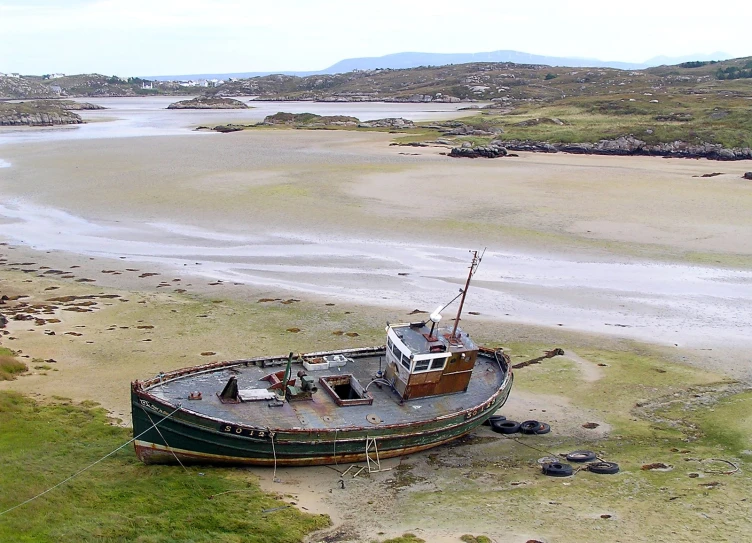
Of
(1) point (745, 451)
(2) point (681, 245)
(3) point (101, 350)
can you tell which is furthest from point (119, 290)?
(2) point (681, 245)

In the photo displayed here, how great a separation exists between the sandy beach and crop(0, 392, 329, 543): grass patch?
1064 mm

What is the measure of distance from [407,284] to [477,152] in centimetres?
4310

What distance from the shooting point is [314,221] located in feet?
151

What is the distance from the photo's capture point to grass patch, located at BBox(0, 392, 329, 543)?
14.7m

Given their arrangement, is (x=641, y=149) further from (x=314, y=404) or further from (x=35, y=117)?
(x=35, y=117)

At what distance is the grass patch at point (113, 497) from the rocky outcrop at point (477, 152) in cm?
5887

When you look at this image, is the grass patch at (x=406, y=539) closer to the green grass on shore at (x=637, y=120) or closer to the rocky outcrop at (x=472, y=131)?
the green grass on shore at (x=637, y=120)

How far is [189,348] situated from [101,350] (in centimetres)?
297

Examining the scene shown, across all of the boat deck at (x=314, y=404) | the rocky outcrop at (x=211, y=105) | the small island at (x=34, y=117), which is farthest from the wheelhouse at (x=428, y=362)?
the rocky outcrop at (x=211, y=105)

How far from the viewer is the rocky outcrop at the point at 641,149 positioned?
72938mm

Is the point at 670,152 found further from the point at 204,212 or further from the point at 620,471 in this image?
the point at 620,471

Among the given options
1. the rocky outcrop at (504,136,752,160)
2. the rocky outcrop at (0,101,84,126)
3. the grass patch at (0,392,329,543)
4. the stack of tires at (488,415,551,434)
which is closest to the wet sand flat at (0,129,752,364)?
the rocky outcrop at (504,136,752,160)

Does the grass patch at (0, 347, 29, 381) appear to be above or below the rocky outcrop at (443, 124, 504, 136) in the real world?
below

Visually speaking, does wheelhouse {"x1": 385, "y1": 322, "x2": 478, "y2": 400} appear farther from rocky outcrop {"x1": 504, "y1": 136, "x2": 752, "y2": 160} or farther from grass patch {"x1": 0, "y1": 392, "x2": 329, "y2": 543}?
rocky outcrop {"x1": 504, "y1": 136, "x2": 752, "y2": 160}
